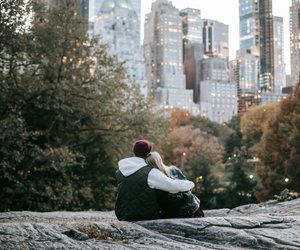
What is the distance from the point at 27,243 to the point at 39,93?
1609 cm

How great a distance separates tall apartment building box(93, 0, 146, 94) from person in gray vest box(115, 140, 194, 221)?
113 meters

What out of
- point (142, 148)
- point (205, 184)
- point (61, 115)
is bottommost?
point (205, 184)

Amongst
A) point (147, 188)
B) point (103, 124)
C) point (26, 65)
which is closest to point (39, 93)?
point (26, 65)

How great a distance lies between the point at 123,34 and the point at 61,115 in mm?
127983

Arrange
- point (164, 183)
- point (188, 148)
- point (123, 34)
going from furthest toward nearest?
1. point (123, 34)
2. point (188, 148)
3. point (164, 183)

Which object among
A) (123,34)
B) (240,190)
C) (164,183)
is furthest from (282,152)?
(123,34)

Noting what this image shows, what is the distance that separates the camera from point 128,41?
14450cm

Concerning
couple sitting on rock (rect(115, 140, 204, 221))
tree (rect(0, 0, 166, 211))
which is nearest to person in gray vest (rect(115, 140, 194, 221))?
couple sitting on rock (rect(115, 140, 204, 221))

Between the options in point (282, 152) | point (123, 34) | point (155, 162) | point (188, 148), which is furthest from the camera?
point (123, 34)

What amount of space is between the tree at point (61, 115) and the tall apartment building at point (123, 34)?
97.2 m

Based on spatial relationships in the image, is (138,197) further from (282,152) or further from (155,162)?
(282,152)

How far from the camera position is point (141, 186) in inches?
319

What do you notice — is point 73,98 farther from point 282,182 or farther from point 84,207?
point 282,182

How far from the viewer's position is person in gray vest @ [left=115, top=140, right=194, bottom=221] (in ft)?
26.5
